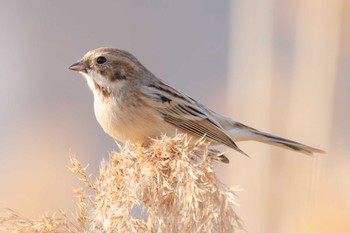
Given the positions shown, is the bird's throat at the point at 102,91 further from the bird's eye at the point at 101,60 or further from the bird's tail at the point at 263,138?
the bird's tail at the point at 263,138

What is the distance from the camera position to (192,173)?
5.47 feet

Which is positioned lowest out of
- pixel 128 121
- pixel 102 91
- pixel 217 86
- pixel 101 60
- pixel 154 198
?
pixel 154 198

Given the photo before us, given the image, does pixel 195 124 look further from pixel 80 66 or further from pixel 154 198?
pixel 154 198

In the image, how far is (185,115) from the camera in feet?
9.60

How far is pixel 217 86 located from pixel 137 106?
218 cm

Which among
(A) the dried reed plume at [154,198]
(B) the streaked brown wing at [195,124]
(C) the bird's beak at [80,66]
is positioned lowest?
(A) the dried reed plume at [154,198]

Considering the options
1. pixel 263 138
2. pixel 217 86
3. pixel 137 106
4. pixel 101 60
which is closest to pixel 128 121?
pixel 137 106

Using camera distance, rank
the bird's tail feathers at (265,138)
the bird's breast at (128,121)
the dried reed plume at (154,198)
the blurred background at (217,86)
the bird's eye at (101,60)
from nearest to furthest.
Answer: the dried reed plume at (154,198)
the bird's breast at (128,121)
the bird's eye at (101,60)
the bird's tail feathers at (265,138)
the blurred background at (217,86)

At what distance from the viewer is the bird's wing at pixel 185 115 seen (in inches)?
113

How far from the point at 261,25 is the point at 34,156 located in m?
1.56

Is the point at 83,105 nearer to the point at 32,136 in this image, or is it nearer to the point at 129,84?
the point at 32,136

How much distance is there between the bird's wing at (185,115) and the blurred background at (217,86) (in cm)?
52

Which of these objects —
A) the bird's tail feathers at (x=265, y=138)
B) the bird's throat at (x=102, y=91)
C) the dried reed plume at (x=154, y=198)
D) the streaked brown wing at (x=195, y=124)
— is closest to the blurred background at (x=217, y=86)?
the bird's tail feathers at (x=265, y=138)

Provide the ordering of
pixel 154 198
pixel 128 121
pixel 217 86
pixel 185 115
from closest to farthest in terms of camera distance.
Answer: pixel 154 198
pixel 128 121
pixel 185 115
pixel 217 86
